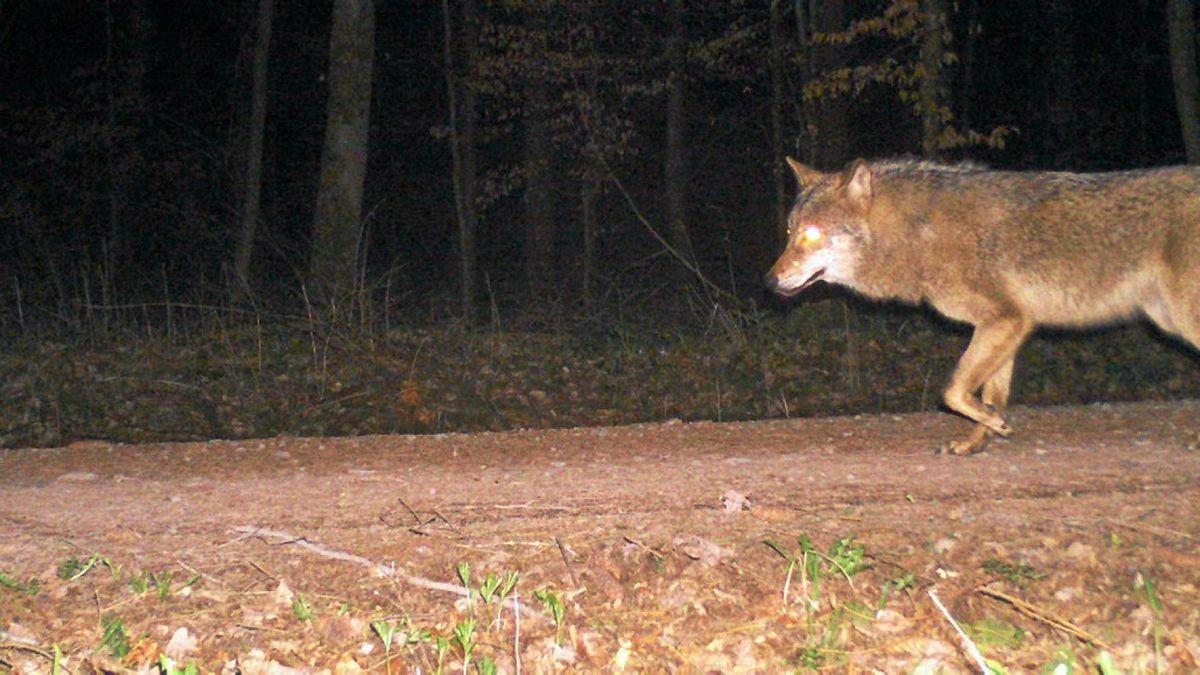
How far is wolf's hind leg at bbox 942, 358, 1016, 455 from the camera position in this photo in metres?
7.76

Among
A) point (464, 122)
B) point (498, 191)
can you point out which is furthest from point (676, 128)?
point (464, 122)

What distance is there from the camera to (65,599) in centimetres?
495

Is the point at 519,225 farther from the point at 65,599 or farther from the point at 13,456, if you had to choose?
the point at 65,599

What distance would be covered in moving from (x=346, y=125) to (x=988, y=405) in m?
10.6

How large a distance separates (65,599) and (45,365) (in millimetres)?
8057

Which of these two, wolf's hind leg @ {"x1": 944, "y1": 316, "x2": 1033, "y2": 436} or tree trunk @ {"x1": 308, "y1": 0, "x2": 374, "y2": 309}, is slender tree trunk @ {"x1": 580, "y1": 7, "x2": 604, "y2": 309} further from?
wolf's hind leg @ {"x1": 944, "y1": 316, "x2": 1033, "y2": 436}

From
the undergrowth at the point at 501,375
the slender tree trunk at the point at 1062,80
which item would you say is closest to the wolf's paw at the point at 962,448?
the undergrowth at the point at 501,375

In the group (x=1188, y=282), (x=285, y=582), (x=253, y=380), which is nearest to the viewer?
(x=285, y=582)

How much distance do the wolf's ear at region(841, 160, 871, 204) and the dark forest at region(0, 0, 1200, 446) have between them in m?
2.91

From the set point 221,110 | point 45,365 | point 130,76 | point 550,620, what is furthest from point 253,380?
point 221,110

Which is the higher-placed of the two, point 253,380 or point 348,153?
point 348,153

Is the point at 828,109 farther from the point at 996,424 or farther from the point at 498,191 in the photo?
the point at 498,191

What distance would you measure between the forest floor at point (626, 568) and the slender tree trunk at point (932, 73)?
6.69 metres

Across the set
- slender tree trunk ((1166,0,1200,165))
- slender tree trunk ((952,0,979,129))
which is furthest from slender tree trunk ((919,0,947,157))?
slender tree trunk ((952,0,979,129))
